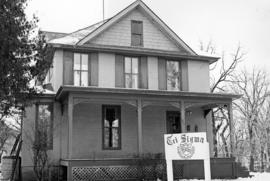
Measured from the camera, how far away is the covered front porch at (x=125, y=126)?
624 inches

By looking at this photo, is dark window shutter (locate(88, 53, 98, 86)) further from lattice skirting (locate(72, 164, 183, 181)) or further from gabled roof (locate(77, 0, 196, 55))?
lattice skirting (locate(72, 164, 183, 181))

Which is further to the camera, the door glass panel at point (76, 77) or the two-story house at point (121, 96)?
the door glass panel at point (76, 77)

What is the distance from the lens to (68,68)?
61.1ft

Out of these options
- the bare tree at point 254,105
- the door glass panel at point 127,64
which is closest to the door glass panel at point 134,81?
the door glass panel at point 127,64

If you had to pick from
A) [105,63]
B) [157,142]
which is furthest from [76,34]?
[157,142]

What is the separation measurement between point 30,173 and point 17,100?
569 cm

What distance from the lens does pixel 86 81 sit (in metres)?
18.7

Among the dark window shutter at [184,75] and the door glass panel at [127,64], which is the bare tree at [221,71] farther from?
the door glass panel at [127,64]

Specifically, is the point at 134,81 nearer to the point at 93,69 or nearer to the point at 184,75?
the point at 93,69

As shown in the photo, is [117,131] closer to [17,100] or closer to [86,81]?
[86,81]

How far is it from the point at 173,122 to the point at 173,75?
Result: 2.59m

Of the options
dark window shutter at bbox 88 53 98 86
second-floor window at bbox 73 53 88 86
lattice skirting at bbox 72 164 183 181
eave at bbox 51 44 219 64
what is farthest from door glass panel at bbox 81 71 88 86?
lattice skirting at bbox 72 164 183 181

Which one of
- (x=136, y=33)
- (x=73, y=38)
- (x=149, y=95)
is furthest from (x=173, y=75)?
(x=73, y=38)

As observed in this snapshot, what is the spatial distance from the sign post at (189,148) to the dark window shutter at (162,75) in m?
7.97
